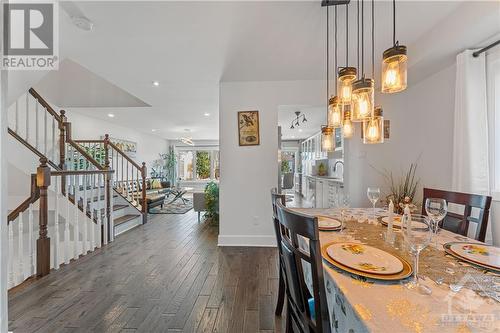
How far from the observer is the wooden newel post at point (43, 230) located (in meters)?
2.49

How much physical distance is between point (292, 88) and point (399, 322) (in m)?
3.34

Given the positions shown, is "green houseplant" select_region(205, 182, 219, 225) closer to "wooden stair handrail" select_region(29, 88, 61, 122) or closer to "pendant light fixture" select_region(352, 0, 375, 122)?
"wooden stair handrail" select_region(29, 88, 61, 122)

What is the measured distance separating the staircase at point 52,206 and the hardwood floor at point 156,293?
0.23 metres

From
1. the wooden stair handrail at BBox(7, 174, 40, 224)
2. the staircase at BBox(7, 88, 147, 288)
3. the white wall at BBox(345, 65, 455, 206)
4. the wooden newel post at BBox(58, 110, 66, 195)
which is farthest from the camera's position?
the wooden newel post at BBox(58, 110, 66, 195)

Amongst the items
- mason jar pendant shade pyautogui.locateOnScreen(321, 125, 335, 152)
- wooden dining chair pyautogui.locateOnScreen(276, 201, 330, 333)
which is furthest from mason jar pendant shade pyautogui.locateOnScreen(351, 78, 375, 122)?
wooden dining chair pyautogui.locateOnScreen(276, 201, 330, 333)

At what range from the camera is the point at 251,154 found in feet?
11.7

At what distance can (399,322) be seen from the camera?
2.07 feet

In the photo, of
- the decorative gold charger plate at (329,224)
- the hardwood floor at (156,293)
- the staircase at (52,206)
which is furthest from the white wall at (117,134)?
the decorative gold charger plate at (329,224)

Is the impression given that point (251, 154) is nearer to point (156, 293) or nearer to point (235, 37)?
point (235, 37)

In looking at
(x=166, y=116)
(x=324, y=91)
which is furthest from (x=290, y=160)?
(x=324, y=91)

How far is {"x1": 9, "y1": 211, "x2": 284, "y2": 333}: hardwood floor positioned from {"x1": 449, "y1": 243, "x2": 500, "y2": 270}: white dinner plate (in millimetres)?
1264

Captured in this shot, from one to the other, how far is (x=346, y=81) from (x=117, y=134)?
7350mm

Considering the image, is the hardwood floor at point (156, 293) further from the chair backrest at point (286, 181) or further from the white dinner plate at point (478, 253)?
the chair backrest at point (286, 181)

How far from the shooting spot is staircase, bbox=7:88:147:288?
248 cm
